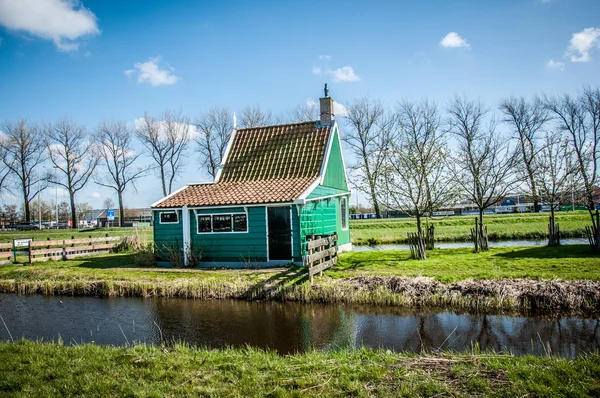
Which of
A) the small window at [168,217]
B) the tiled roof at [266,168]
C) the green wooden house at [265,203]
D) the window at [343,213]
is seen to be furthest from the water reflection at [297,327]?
the window at [343,213]

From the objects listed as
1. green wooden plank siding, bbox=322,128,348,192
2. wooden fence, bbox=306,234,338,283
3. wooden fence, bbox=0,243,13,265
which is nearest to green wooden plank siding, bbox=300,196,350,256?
wooden fence, bbox=306,234,338,283

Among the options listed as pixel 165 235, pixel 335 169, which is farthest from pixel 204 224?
pixel 335 169

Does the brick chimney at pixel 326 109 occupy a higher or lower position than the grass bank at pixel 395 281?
higher

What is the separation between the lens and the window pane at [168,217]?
18.1m

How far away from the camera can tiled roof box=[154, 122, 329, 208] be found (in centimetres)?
1719

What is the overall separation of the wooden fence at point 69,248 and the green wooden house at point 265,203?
8.41 metres

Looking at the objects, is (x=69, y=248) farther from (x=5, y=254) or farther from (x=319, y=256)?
(x=319, y=256)

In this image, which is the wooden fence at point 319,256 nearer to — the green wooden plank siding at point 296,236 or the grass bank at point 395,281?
the grass bank at point 395,281

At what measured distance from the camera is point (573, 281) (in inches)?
422

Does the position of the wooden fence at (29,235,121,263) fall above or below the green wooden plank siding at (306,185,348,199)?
below

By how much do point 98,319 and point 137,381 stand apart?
20.1 ft

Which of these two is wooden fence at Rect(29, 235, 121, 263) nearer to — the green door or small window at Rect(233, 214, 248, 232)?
small window at Rect(233, 214, 248, 232)

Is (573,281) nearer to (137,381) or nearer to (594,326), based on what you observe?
(594,326)

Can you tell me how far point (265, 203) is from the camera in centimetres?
1620
